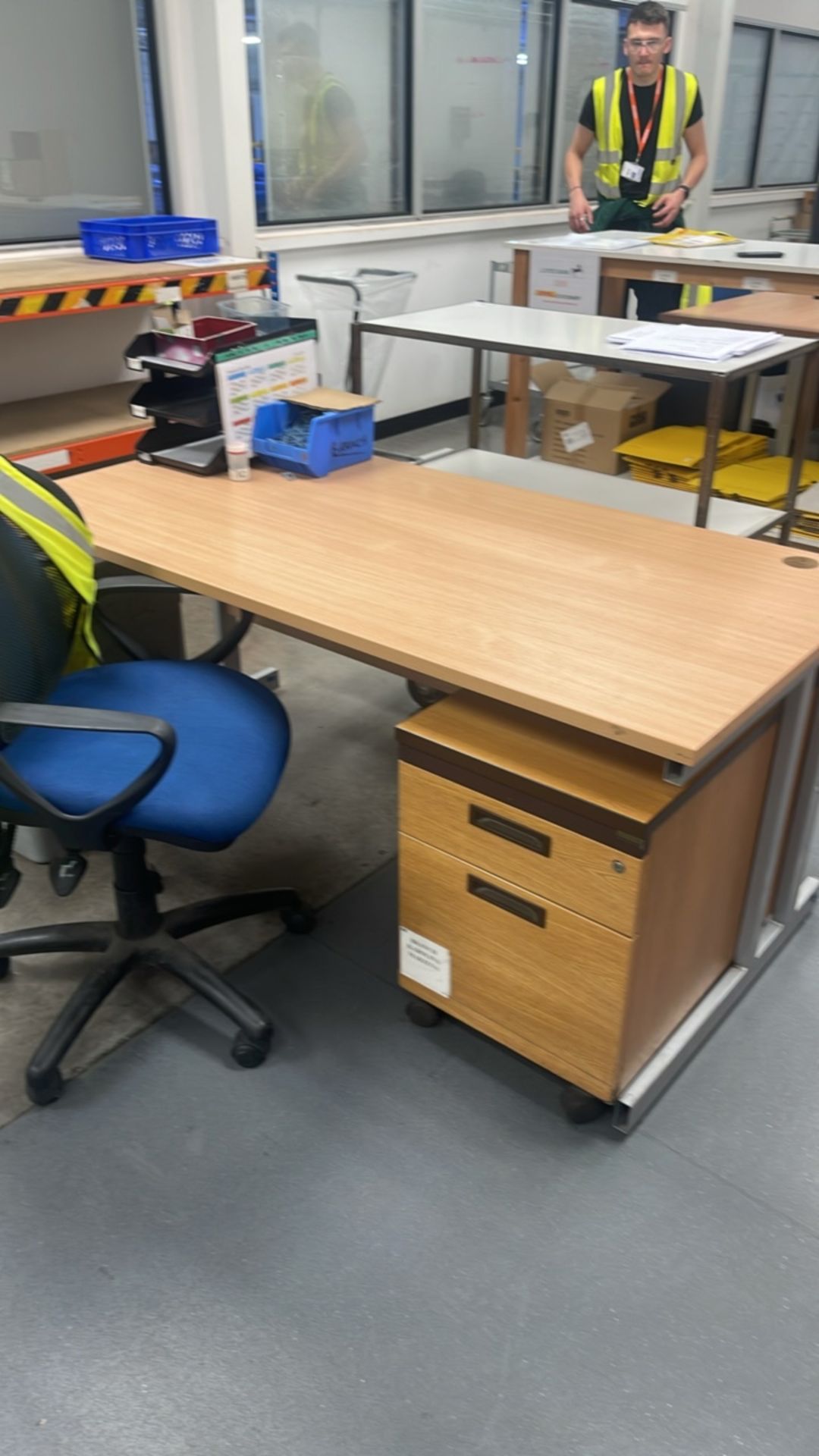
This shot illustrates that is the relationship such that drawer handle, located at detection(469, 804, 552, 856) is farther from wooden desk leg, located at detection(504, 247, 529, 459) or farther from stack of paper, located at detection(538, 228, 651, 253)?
stack of paper, located at detection(538, 228, 651, 253)

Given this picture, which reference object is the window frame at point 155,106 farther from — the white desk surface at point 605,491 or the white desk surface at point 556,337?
the white desk surface at point 605,491

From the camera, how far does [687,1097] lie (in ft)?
5.59

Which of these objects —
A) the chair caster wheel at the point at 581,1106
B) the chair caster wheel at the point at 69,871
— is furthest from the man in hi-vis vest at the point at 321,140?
the chair caster wheel at the point at 581,1106

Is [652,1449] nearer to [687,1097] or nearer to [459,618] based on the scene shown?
[687,1097]

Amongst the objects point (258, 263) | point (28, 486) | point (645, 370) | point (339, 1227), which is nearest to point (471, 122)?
point (258, 263)

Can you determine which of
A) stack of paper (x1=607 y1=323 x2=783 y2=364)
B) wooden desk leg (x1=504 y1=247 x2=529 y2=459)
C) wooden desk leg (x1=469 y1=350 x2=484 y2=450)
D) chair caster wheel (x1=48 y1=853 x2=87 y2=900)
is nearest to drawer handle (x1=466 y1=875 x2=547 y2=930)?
chair caster wheel (x1=48 y1=853 x2=87 y2=900)

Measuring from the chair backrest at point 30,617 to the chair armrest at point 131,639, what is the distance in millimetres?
245

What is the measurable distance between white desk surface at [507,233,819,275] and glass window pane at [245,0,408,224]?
3.18 feet

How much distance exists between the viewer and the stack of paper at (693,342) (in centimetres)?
228

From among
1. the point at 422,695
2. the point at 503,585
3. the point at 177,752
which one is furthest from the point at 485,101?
the point at 177,752

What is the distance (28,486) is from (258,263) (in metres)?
2.32

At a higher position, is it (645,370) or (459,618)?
(645,370)

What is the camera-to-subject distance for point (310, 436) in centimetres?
215

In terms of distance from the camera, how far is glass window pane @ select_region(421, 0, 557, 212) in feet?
15.9
